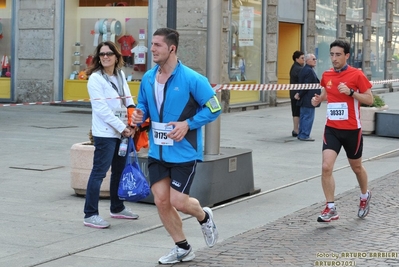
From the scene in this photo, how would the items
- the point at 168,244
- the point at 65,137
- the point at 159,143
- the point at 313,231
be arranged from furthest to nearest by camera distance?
the point at 65,137
the point at 313,231
the point at 168,244
the point at 159,143

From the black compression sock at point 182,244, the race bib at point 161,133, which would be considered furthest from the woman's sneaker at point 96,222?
the race bib at point 161,133

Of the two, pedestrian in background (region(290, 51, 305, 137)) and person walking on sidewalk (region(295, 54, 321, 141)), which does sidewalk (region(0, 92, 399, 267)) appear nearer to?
person walking on sidewalk (region(295, 54, 321, 141))

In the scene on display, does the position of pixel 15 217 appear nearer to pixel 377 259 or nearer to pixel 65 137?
pixel 377 259

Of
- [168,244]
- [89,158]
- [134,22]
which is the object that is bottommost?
[168,244]

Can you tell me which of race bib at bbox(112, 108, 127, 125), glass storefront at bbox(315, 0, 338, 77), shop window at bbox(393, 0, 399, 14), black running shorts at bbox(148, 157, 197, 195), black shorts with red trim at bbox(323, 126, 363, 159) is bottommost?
black running shorts at bbox(148, 157, 197, 195)

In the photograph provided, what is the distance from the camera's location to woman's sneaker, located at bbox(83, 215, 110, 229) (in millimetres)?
7625

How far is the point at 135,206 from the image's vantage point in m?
8.85

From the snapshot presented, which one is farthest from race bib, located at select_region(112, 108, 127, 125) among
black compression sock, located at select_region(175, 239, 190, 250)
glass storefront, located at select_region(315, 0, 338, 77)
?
glass storefront, located at select_region(315, 0, 338, 77)

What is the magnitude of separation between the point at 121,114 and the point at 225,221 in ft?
4.87

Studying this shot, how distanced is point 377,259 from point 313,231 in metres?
1.28

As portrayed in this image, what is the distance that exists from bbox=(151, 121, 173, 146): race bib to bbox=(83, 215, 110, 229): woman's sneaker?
167 cm

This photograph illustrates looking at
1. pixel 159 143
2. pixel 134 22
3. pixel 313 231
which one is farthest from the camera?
pixel 134 22

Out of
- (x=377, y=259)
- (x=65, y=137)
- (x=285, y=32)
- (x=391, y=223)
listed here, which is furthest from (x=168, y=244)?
(x=285, y=32)

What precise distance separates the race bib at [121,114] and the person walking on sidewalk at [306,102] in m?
8.07
